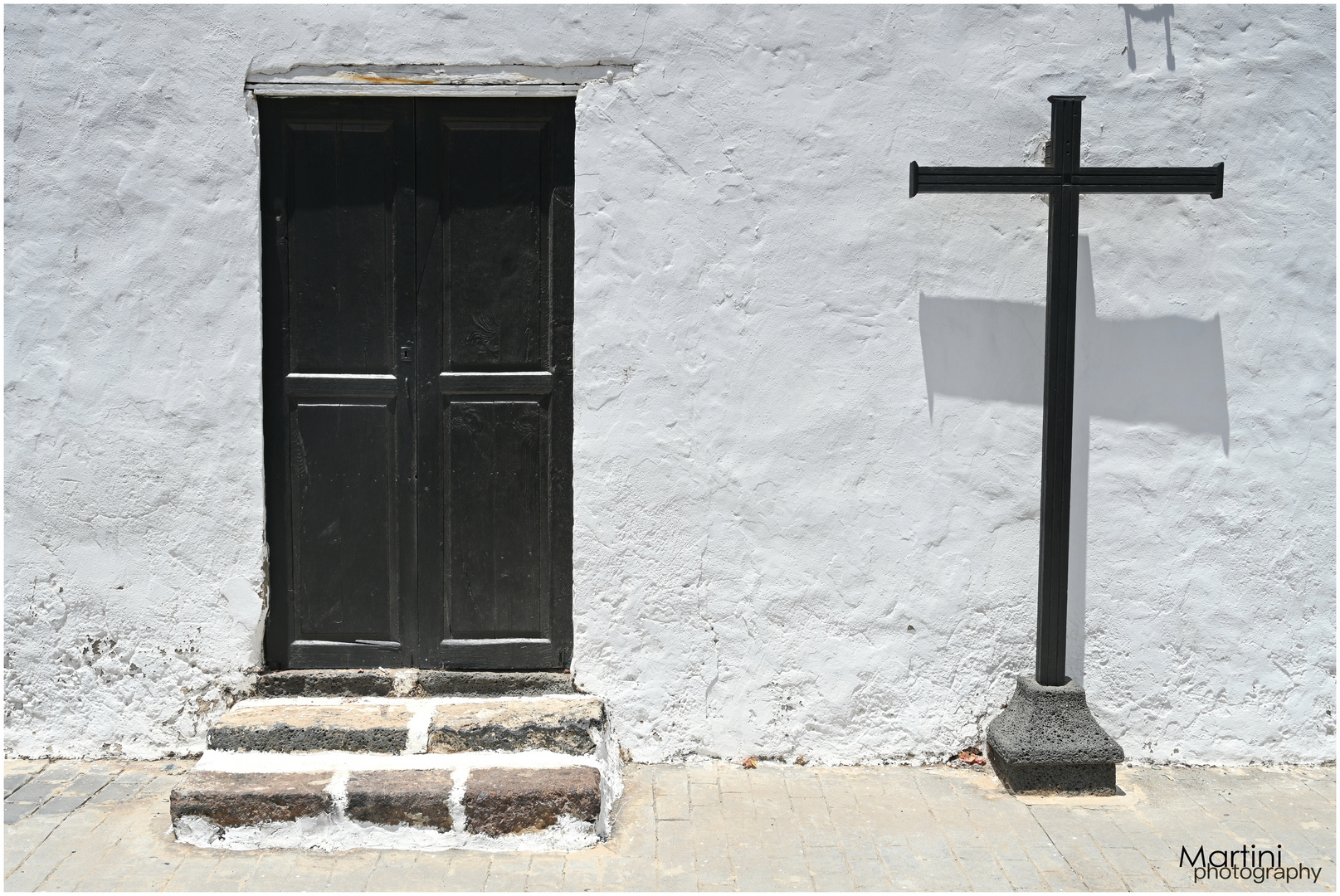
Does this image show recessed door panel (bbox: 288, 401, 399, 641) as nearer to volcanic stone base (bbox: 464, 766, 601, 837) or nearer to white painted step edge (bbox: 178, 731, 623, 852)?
white painted step edge (bbox: 178, 731, 623, 852)

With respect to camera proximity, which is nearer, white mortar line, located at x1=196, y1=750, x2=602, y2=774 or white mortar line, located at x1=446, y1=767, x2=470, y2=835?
white mortar line, located at x1=446, y1=767, x2=470, y2=835

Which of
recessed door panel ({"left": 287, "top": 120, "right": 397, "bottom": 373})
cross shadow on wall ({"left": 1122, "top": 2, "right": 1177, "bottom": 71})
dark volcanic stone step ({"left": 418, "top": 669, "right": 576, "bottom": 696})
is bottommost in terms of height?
dark volcanic stone step ({"left": 418, "top": 669, "right": 576, "bottom": 696})

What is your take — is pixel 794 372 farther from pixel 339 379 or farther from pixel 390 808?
pixel 390 808

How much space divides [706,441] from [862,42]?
1493 millimetres

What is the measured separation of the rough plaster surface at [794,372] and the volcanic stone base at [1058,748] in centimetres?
21

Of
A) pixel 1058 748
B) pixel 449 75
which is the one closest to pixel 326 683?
pixel 449 75

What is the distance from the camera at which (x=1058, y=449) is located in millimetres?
3449

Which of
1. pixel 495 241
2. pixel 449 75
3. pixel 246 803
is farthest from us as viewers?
pixel 495 241

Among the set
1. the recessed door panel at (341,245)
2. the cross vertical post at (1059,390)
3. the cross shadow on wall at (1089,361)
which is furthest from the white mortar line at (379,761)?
the cross shadow on wall at (1089,361)

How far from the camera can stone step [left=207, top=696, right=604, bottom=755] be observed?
3.43 metres

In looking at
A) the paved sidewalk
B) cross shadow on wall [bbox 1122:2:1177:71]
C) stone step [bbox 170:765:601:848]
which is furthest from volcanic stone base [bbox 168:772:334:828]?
cross shadow on wall [bbox 1122:2:1177:71]

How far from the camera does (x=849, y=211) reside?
3.58m

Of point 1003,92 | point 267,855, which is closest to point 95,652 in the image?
point 267,855

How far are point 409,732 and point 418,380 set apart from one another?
1228 millimetres
